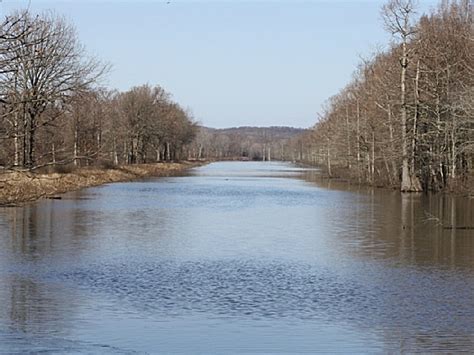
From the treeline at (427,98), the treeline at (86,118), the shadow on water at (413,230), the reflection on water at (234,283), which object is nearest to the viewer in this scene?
the reflection on water at (234,283)

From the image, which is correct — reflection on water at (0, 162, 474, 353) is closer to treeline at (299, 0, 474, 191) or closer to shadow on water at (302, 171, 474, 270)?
shadow on water at (302, 171, 474, 270)

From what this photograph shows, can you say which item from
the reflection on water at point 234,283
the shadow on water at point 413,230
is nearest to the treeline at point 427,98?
the shadow on water at point 413,230

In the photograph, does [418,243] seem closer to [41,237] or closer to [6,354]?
[41,237]

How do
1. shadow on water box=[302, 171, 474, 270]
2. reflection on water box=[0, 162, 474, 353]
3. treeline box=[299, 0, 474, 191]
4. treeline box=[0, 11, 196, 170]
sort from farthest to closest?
1. treeline box=[299, 0, 474, 191]
2. treeline box=[0, 11, 196, 170]
3. shadow on water box=[302, 171, 474, 270]
4. reflection on water box=[0, 162, 474, 353]

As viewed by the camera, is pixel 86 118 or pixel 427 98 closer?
pixel 427 98

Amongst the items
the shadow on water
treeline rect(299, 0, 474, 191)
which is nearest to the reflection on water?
the shadow on water

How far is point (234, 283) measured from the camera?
13.9m

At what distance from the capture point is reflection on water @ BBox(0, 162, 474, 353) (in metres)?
9.77

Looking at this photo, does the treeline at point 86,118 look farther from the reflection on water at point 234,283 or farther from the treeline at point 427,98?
the treeline at point 427,98

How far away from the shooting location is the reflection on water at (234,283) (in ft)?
32.1

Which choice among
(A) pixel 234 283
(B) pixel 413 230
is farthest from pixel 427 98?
(A) pixel 234 283

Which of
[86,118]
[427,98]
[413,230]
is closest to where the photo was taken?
[413,230]

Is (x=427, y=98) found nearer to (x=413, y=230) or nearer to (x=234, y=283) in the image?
(x=413, y=230)

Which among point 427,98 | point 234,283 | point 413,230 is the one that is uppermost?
point 427,98
